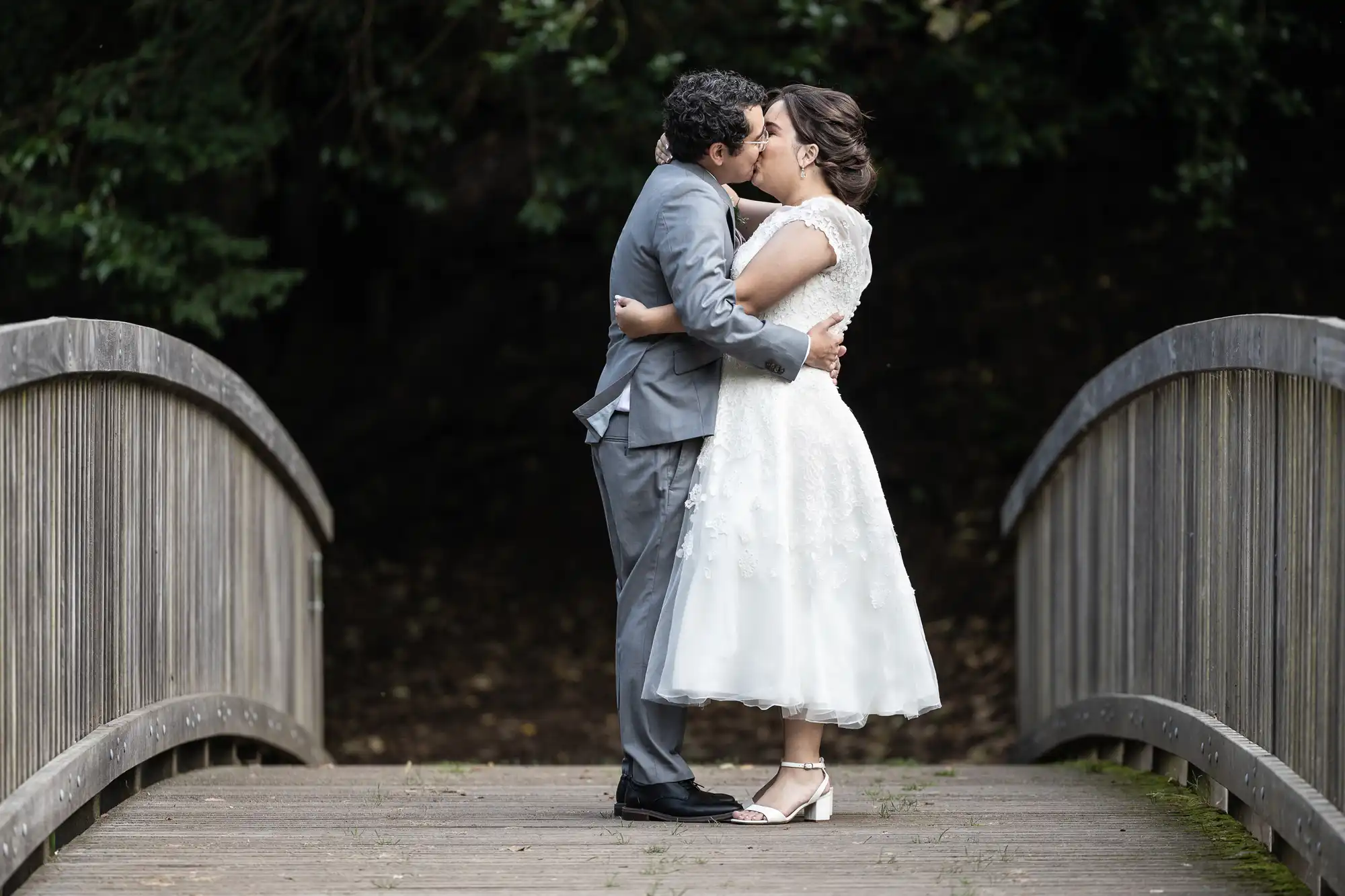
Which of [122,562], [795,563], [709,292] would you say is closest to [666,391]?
[709,292]

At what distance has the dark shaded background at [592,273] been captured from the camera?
846 centimetres

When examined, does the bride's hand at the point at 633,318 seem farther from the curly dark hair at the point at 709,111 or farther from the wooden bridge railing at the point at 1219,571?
the wooden bridge railing at the point at 1219,571

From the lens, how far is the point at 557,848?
11.7ft

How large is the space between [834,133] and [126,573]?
7.10 ft

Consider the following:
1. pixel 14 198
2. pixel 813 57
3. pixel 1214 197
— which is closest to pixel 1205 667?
pixel 813 57

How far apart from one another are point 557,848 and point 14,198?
5679mm

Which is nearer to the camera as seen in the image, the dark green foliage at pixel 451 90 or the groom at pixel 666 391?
the groom at pixel 666 391

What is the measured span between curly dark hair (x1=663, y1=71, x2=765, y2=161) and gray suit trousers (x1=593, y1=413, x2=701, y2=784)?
714 mm

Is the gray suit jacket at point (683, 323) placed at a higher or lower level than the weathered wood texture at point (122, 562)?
higher

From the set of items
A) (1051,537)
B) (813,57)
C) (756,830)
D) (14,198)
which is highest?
(813,57)

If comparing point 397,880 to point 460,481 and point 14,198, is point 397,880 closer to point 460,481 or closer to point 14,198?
point 14,198

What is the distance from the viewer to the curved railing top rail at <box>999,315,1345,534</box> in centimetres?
309

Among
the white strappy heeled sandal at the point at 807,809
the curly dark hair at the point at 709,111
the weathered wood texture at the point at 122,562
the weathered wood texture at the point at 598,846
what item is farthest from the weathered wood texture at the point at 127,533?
the white strappy heeled sandal at the point at 807,809

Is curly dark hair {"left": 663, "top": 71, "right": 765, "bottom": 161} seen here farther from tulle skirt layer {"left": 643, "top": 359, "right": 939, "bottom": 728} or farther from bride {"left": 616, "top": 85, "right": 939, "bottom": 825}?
tulle skirt layer {"left": 643, "top": 359, "right": 939, "bottom": 728}
